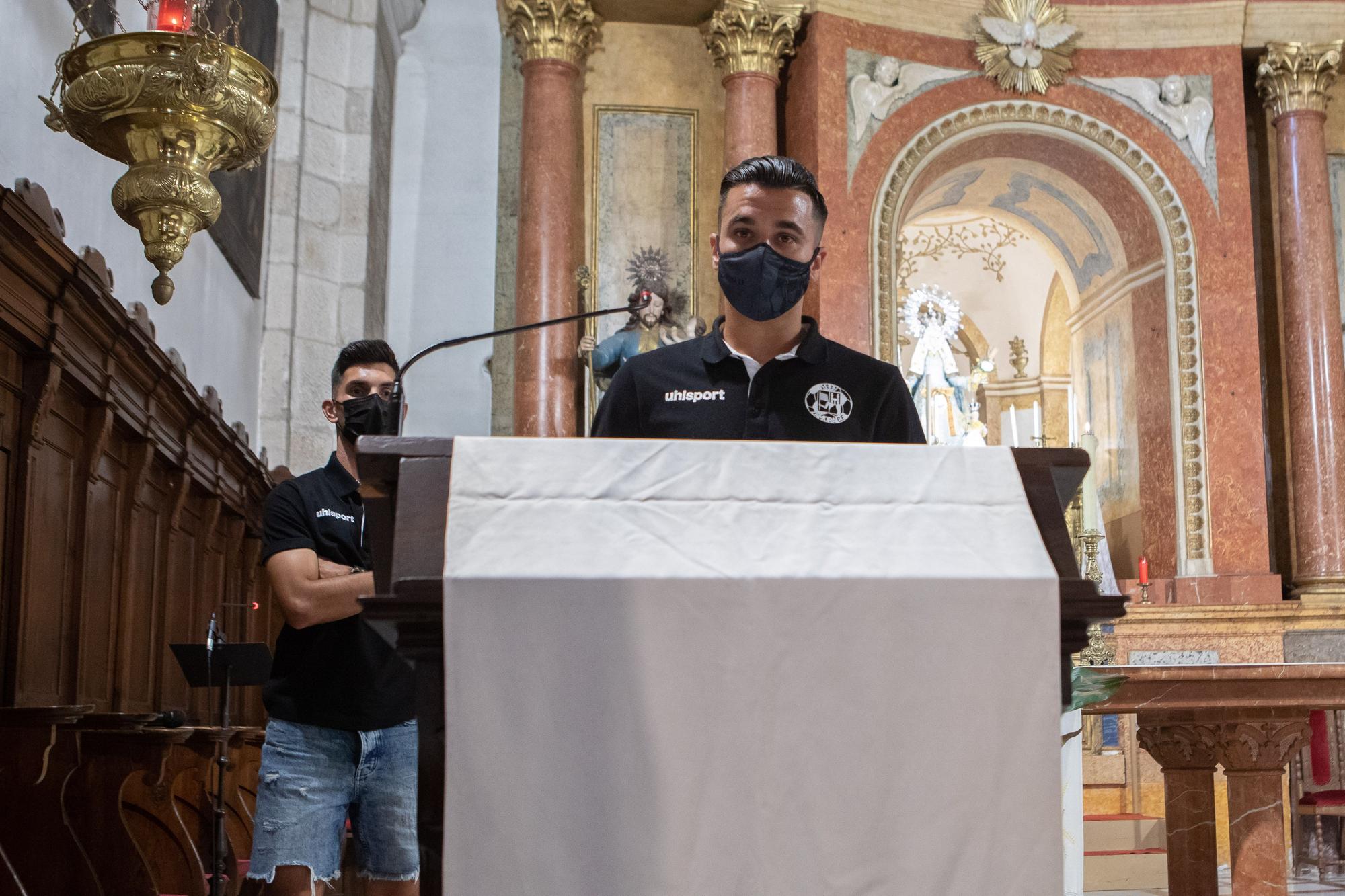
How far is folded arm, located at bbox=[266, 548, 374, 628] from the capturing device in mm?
2725

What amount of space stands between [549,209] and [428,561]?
9.11 metres

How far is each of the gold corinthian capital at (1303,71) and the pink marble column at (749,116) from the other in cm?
407

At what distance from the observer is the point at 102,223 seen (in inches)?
222

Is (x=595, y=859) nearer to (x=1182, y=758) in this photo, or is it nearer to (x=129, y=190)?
(x=1182, y=758)

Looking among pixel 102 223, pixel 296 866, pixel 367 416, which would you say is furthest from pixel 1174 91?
pixel 296 866

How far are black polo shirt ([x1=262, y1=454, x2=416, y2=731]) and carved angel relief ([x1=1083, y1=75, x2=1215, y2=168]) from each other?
9.90m

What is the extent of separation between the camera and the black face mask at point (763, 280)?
2.09m

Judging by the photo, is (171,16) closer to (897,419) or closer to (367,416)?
(367,416)

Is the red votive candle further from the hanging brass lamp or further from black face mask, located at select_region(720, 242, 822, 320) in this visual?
black face mask, located at select_region(720, 242, 822, 320)

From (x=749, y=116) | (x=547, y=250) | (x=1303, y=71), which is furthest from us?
(x=1303, y=71)

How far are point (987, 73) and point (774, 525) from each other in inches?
412

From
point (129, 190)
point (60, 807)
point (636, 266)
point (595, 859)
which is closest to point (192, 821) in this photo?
point (60, 807)

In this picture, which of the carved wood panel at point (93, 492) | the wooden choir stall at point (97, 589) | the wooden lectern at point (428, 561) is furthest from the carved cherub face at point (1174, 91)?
the wooden lectern at point (428, 561)

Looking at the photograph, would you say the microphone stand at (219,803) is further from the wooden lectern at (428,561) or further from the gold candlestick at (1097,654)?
the gold candlestick at (1097,654)
